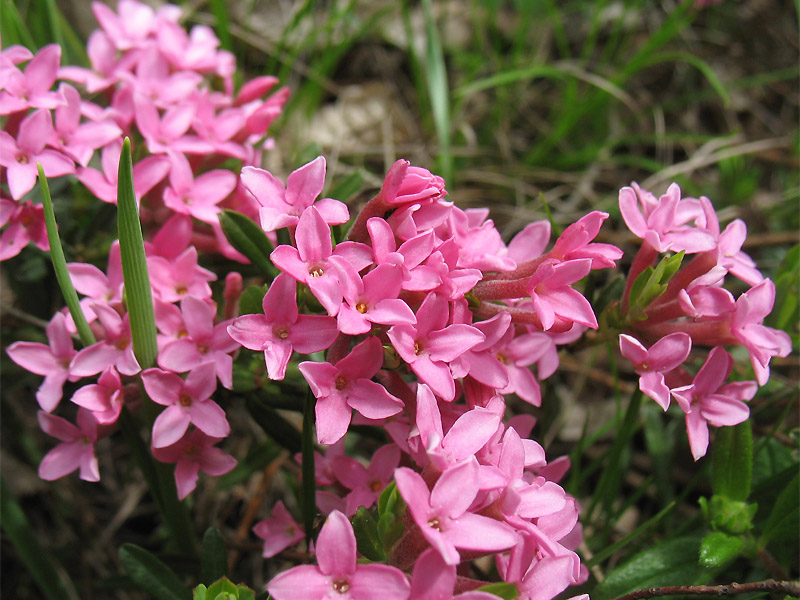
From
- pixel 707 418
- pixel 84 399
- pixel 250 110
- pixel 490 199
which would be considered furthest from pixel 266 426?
pixel 490 199

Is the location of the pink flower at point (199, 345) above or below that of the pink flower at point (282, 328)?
below

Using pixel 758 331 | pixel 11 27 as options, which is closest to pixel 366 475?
Result: pixel 758 331

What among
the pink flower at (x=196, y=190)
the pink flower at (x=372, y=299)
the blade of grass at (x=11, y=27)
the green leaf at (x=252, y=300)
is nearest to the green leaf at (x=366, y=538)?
the pink flower at (x=372, y=299)

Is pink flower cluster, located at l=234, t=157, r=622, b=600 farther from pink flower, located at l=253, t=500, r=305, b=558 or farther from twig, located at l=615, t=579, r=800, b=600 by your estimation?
twig, located at l=615, t=579, r=800, b=600

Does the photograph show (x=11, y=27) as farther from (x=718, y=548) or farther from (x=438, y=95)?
(x=718, y=548)

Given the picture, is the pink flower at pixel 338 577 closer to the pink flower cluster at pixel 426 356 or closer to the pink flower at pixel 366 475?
the pink flower cluster at pixel 426 356

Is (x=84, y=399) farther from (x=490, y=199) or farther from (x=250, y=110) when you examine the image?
(x=490, y=199)
